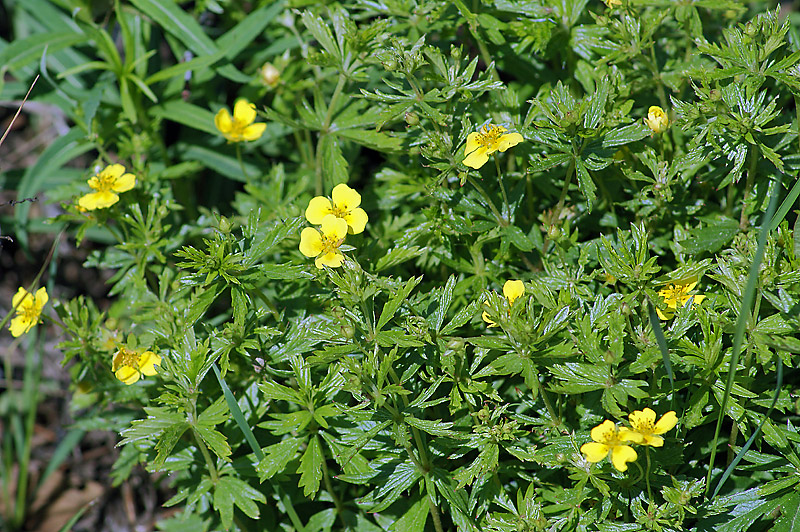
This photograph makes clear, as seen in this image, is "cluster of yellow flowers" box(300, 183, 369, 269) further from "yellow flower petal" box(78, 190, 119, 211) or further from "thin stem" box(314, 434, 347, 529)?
"yellow flower petal" box(78, 190, 119, 211)

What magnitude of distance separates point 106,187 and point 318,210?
99 centimetres

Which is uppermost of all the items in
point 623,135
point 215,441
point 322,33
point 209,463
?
point 322,33

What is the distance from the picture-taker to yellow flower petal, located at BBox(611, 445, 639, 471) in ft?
6.27

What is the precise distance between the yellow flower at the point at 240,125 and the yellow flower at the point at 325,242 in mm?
915

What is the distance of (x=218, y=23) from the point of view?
407 centimetres

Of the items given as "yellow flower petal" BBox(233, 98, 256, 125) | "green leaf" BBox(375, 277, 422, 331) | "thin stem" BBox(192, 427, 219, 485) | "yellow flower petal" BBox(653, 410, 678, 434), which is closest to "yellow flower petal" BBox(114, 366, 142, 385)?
"thin stem" BBox(192, 427, 219, 485)

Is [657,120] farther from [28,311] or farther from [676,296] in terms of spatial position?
[28,311]

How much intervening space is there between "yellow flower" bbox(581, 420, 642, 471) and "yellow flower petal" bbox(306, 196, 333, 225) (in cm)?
122

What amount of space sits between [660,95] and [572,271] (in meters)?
0.85

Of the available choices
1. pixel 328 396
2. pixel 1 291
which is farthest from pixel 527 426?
pixel 1 291

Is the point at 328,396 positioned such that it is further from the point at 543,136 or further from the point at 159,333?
the point at 543,136

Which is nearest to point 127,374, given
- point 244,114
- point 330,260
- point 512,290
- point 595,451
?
point 330,260

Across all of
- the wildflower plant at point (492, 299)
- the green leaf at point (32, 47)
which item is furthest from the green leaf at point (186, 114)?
the green leaf at point (32, 47)

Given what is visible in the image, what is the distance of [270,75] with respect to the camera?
10.8 feet
